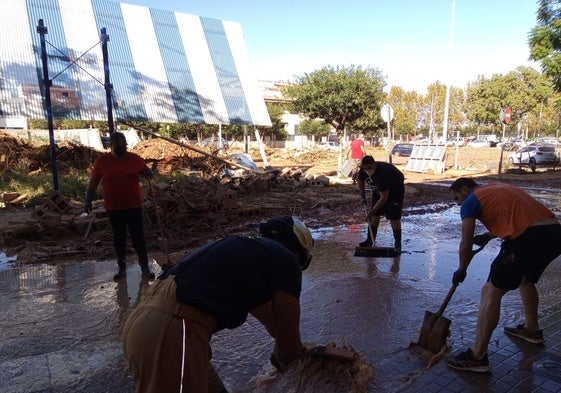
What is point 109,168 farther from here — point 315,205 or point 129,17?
point 129,17

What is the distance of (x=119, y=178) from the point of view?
5121 millimetres

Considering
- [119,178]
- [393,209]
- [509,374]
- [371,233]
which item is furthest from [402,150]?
[509,374]

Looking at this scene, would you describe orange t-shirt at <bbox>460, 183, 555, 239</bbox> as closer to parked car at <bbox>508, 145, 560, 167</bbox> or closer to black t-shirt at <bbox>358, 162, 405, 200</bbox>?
black t-shirt at <bbox>358, 162, 405, 200</bbox>

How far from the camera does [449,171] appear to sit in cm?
2133

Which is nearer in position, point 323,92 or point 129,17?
point 129,17

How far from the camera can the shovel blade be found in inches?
136

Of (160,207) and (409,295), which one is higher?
(160,207)

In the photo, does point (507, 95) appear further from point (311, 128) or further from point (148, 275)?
point (148, 275)

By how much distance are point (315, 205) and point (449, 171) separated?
42.1 feet

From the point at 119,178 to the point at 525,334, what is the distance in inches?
177

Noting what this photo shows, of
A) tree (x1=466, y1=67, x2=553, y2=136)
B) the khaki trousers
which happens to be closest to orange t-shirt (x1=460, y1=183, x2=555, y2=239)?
the khaki trousers

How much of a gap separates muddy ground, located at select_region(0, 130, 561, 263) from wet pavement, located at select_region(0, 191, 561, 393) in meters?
0.97

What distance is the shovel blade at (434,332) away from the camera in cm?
345

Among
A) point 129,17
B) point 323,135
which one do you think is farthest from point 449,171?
point 323,135
